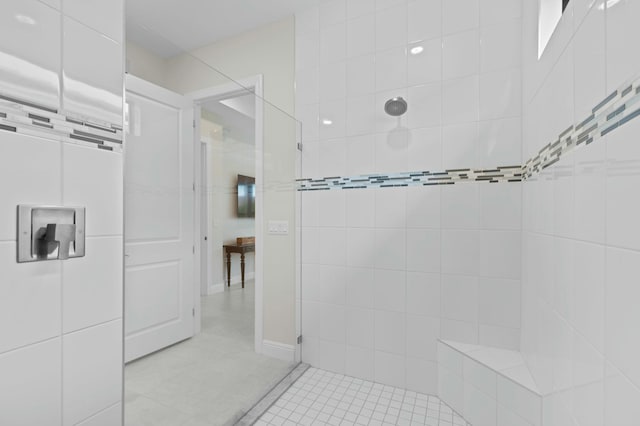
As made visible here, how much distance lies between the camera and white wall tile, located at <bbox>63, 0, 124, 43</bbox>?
35.3 inches

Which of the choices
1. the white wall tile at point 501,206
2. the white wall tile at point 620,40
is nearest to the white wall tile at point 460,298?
the white wall tile at point 501,206

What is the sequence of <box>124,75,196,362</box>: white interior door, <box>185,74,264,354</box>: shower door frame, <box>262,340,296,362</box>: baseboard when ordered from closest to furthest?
<box>124,75,196,362</box>: white interior door
<box>185,74,264,354</box>: shower door frame
<box>262,340,296,362</box>: baseboard

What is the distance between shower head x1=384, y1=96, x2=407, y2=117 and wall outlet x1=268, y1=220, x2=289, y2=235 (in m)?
1.08

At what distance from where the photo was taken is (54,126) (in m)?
0.85

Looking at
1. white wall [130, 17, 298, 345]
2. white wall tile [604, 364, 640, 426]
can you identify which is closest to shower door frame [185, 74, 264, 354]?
white wall [130, 17, 298, 345]

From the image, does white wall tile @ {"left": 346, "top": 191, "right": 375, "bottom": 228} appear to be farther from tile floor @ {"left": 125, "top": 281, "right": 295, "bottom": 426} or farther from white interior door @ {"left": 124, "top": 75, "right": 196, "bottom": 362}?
white interior door @ {"left": 124, "top": 75, "right": 196, "bottom": 362}

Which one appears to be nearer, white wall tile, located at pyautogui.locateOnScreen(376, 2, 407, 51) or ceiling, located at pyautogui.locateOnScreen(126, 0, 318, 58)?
white wall tile, located at pyautogui.locateOnScreen(376, 2, 407, 51)

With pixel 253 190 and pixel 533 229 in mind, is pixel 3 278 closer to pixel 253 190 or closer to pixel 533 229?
pixel 253 190

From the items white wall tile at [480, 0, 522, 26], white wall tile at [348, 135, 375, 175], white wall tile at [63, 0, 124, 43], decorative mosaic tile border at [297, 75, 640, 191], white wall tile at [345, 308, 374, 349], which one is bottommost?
white wall tile at [345, 308, 374, 349]

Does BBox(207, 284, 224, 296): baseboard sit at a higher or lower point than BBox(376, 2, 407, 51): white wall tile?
lower

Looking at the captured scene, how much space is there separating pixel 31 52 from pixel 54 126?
0.19 metres

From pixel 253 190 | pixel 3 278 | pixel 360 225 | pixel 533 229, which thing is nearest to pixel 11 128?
pixel 3 278

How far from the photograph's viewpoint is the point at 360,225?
2121 millimetres

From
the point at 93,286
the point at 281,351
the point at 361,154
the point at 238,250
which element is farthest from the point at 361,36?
the point at 281,351
